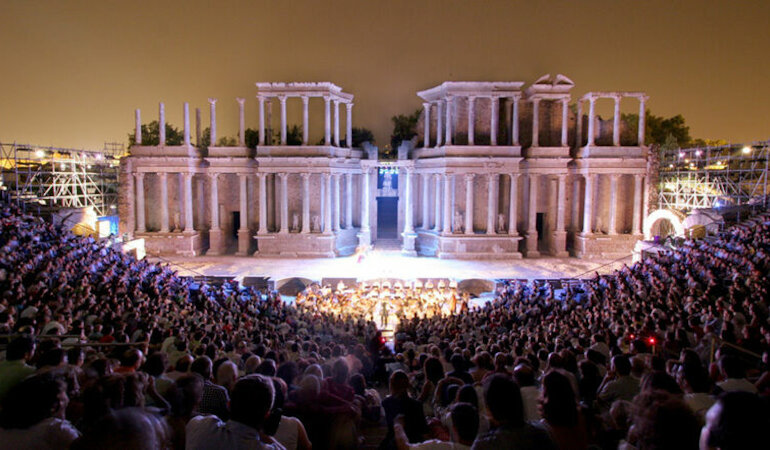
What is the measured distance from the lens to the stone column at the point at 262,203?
1387 inches

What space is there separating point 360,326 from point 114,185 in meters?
33.9

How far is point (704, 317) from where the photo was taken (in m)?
12.1

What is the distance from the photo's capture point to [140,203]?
34875 millimetres

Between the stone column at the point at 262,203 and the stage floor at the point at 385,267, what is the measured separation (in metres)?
2.51

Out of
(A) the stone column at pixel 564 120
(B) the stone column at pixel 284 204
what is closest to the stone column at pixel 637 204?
(A) the stone column at pixel 564 120

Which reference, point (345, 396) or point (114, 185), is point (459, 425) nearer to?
point (345, 396)

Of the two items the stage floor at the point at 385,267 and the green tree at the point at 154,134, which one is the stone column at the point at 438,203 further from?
the green tree at the point at 154,134

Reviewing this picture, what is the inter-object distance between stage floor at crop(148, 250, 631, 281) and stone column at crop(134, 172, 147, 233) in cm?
320

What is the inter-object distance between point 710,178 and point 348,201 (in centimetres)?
2666

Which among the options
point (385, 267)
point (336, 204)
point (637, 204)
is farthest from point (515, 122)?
point (385, 267)

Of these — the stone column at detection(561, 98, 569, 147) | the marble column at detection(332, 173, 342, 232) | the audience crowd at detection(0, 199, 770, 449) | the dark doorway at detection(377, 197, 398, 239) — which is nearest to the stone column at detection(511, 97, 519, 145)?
the stone column at detection(561, 98, 569, 147)

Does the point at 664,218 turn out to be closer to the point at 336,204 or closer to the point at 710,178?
the point at 710,178

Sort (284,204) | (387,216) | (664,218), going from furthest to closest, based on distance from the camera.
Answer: (387,216)
(284,204)
(664,218)

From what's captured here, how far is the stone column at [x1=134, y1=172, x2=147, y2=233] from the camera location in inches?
1371
